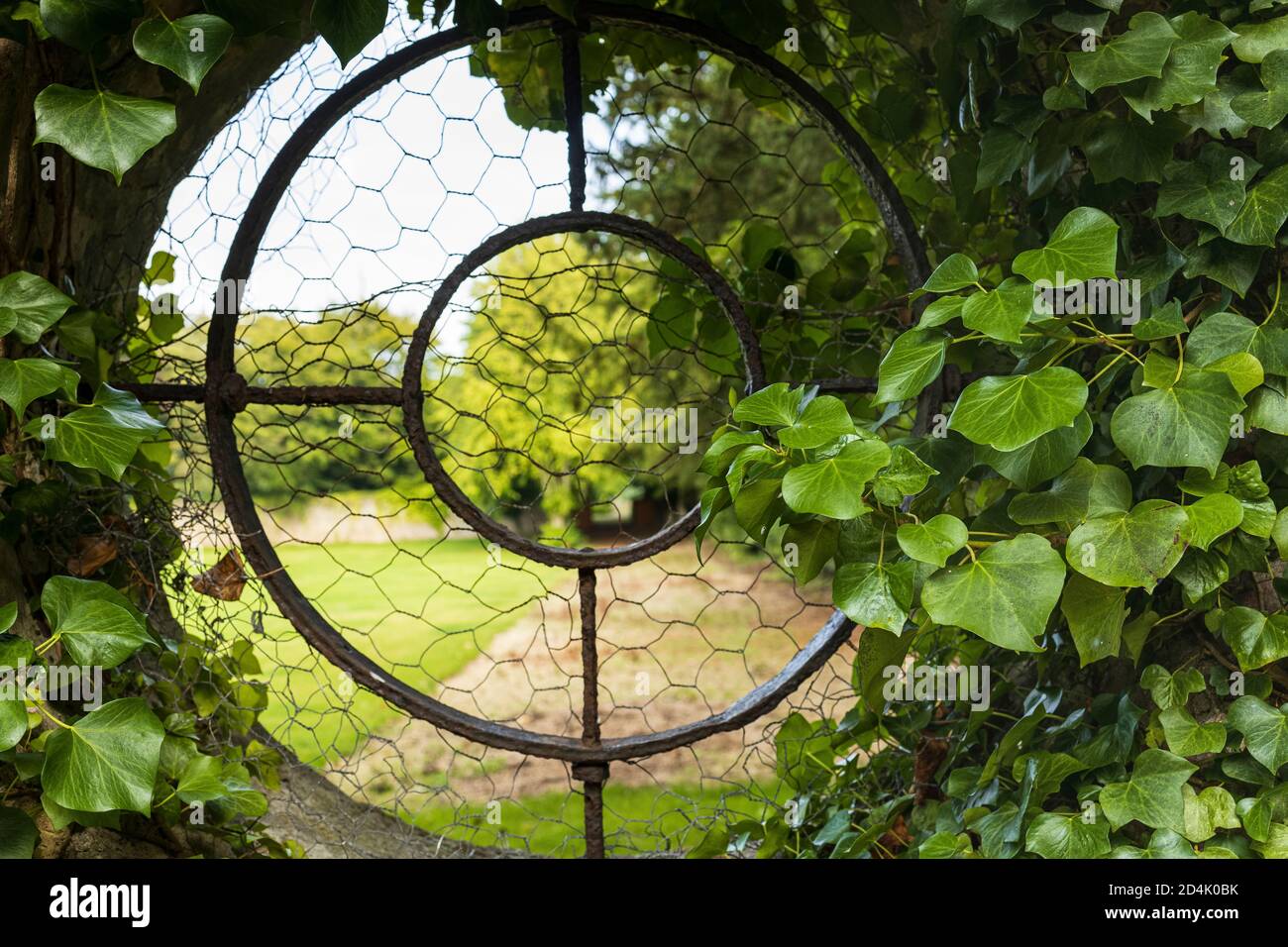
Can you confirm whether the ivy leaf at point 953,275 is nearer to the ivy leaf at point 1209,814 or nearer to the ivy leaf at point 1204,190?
the ivy leaf at point 1204,190

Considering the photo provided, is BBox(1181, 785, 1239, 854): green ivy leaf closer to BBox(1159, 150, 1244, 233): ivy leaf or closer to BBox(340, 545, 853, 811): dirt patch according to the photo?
BBox(1159, 150, 1244, 233): ivy leaf

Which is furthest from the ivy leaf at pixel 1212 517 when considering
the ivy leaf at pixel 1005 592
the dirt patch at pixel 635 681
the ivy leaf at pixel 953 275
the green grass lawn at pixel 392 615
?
the green grass lawn at pixel 392 615

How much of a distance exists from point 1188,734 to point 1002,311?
372 mm

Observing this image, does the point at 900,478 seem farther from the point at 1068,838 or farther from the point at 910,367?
the point at 1068,838

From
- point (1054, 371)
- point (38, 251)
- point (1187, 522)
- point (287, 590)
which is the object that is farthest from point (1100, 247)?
point (38, 251)

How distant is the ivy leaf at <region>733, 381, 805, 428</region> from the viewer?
28.0 inches

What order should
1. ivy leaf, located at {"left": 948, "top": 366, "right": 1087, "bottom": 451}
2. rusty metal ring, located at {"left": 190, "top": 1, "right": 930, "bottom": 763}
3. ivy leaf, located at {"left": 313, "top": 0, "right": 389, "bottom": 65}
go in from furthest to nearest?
rusty metal ring, located at {"left": 190, "top": 1, "right": 930, "bottom": 763} < ivy leaf, located at {"left": 313, "top": 0, "right": 389, "bottom": 65} < ivy leaf, located at {"left": 948, "top": 366, "right": 1087, "bottom": 451}

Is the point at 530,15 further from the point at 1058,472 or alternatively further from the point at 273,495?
the point at 273,495

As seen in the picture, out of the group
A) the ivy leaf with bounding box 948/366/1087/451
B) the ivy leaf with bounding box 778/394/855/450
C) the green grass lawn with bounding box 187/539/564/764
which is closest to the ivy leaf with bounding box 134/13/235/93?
the ivy leaf with bounding box 778/394/855/450

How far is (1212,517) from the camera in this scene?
69 cm

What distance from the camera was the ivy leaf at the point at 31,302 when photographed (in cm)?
76

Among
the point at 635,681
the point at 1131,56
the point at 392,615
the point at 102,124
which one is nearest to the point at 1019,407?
the point at 1131,56

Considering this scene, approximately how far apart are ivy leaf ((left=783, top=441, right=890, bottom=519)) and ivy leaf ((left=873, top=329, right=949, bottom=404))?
6cm
